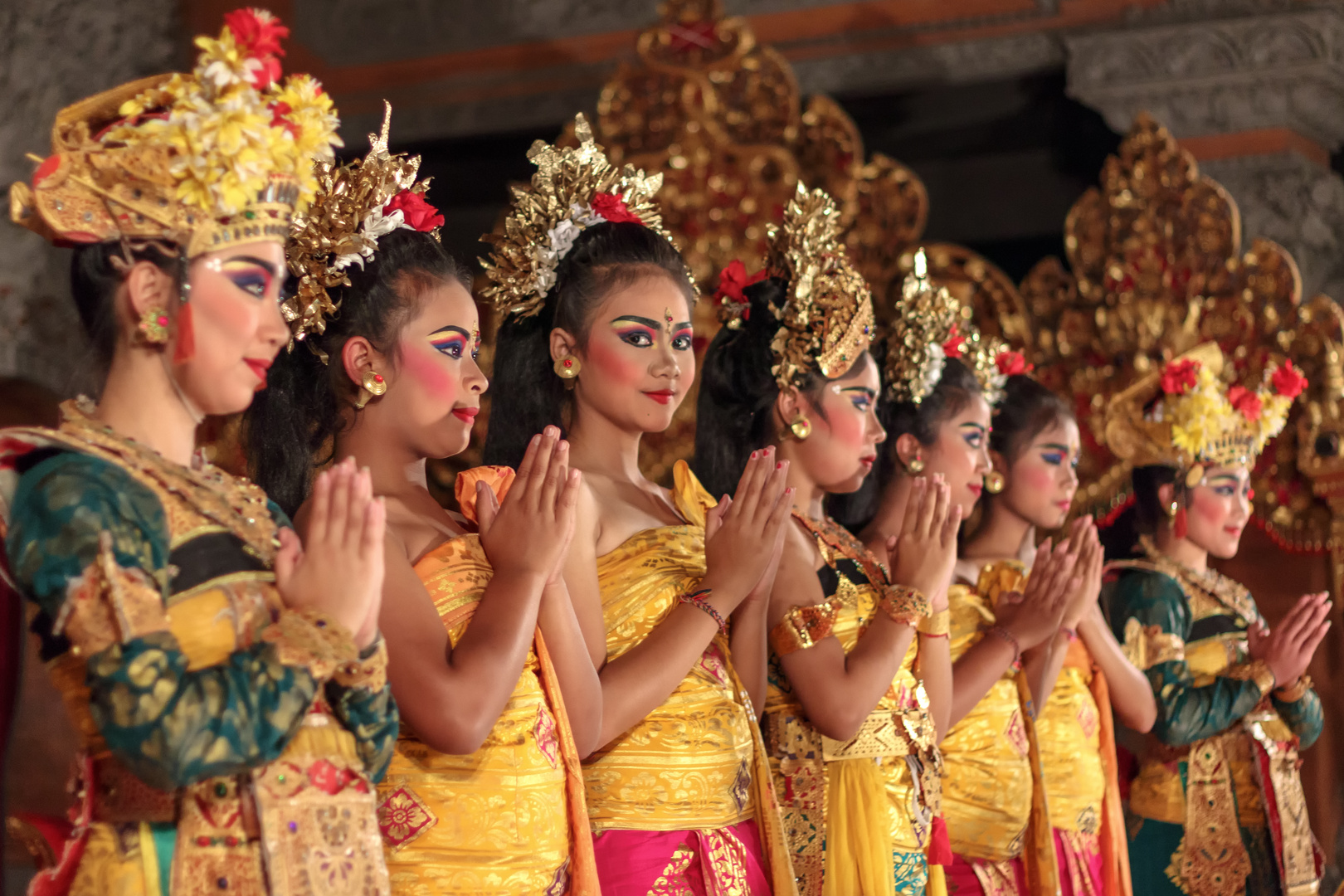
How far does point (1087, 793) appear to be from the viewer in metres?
3.78

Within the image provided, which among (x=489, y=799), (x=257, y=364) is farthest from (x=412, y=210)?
(x=489, y=799)

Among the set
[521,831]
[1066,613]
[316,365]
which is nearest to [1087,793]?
[1066,613]

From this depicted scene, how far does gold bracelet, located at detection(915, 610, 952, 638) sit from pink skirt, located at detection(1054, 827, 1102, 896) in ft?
3.16

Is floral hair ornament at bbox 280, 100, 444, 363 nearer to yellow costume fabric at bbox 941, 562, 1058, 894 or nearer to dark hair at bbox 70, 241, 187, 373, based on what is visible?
dark hair at bbox 70, 241, 187, 373

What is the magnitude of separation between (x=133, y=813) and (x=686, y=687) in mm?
1057

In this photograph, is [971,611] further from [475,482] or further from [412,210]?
[412,210]

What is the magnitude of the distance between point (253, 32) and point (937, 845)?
2.16 meters

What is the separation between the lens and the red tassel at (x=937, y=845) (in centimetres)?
304

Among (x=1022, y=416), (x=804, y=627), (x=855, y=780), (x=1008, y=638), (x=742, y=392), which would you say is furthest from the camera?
(x=1022, y=416)

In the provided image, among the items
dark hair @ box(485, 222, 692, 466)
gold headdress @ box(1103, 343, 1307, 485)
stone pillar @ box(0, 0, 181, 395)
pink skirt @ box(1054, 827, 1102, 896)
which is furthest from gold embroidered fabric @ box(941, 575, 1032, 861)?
stone pillar @ box(0, 0, 181, 395)

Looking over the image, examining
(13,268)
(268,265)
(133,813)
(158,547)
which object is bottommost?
(133,813)

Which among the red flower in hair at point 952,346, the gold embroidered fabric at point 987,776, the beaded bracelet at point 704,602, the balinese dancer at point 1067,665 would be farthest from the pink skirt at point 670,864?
the red flower in hair at point 952,346

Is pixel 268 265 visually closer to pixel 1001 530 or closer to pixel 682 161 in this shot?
pixel 1001 530

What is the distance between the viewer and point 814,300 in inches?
122
